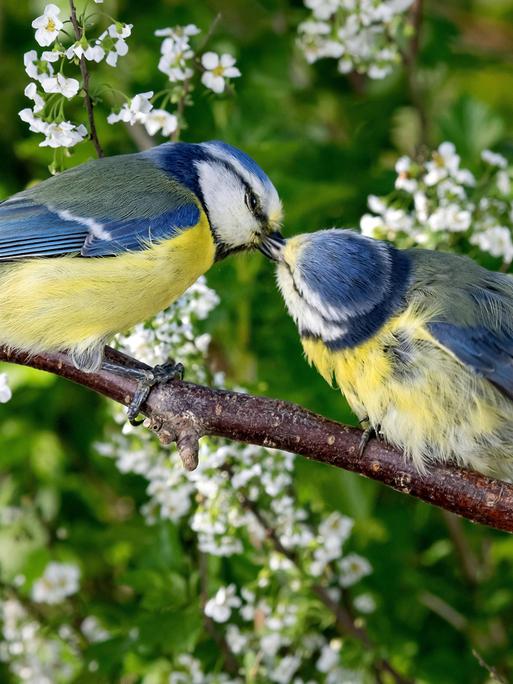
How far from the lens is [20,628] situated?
3121mm

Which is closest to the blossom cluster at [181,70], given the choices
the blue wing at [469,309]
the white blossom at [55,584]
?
the blue wing at [469,309]

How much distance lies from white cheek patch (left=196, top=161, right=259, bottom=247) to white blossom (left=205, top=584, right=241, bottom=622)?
0.86 meters

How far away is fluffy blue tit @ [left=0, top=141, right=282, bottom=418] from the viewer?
255 cm

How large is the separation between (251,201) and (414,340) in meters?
0.62

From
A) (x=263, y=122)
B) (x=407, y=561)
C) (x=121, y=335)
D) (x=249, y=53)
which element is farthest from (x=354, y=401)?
(x=249, y=53)

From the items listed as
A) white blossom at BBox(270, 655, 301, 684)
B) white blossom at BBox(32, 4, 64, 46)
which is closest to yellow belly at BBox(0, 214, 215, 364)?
white blossom at BBox(32, 4, 64, 46)

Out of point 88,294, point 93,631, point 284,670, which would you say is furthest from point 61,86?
point 93,631

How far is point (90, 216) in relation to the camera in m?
2.65

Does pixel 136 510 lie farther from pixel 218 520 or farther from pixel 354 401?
pixel 354 401

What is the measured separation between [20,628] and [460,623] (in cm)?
122

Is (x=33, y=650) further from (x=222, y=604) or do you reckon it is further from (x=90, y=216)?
(x=90, y=216)

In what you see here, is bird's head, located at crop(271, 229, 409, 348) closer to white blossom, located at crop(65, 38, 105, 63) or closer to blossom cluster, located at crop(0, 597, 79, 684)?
white blossom, located at crop(65, 38, 105, 63)

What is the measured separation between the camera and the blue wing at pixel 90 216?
2619mm

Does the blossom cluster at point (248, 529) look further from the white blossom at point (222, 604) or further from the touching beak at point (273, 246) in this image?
the touching beak at point (273, 246)
